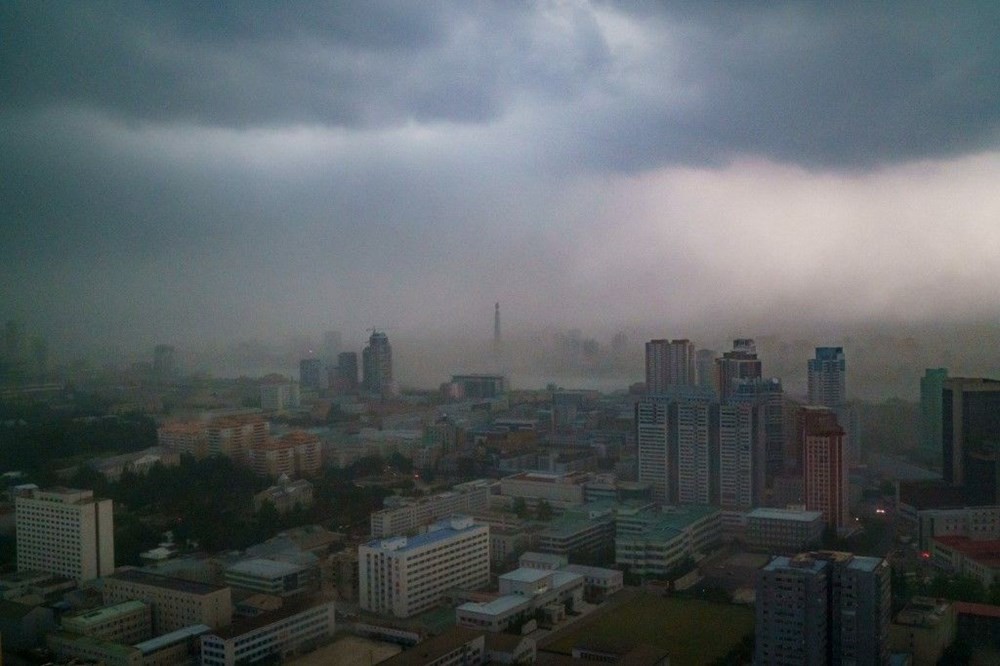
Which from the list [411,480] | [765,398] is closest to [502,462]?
[411,480]

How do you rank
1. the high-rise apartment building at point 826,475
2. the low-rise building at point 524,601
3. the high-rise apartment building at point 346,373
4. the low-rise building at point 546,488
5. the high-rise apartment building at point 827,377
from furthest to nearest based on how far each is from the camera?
the high-rise apartment building at point 346,373 < the high-rise apartment building at point 827,377 < the low-rise building at point 546,488 < the high-rise apartment building at point 826,475 < the low-rise building at point 524,601

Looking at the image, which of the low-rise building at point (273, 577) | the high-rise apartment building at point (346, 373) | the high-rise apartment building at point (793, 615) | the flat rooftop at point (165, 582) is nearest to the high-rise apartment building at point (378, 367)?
the high-rise apartment building at point (346, 373)

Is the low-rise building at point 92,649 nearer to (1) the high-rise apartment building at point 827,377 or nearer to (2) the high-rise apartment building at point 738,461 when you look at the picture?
(2) the high-rise apartment building at point 738,461

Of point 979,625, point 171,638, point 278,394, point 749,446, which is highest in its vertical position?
point 278,394

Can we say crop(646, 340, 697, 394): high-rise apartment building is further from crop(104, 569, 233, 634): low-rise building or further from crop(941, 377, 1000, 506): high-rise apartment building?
crop(104, 569, 233, 634): low-rise building

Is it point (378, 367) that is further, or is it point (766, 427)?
point (378, 367)

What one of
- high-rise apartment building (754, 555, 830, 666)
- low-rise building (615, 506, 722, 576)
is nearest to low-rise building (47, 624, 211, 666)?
high-rise apartment building (754, 555, 830, 666)

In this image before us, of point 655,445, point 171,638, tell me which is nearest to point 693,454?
point 655,445

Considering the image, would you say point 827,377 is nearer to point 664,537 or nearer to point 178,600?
point 664,537
